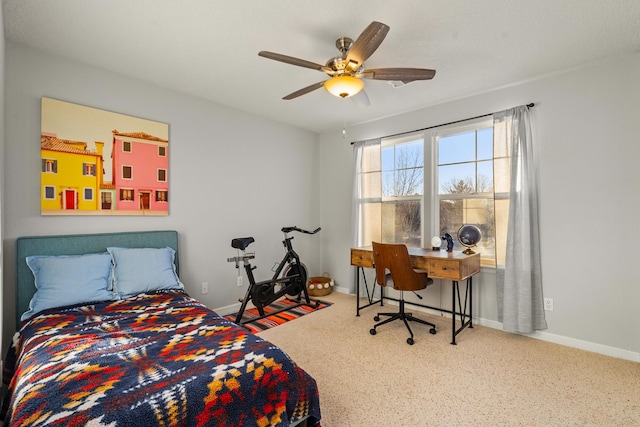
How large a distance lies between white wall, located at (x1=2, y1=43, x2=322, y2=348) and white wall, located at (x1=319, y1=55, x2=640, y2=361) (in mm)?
2118

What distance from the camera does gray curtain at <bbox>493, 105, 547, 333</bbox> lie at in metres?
2.90

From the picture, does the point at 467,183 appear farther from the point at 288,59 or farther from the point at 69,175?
the point at 69,175

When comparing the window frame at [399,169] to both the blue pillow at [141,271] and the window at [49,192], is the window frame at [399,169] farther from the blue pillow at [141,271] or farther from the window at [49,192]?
the window at [49,192]

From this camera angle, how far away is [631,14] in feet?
6.56

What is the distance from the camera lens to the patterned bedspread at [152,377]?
3.76 ft

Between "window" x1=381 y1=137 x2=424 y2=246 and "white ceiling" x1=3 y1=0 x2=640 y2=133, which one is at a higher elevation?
"white ceiling" x1=3 y1=0 x2=640 y2=133

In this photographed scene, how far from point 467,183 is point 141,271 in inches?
139

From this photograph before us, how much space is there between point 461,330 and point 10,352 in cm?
374

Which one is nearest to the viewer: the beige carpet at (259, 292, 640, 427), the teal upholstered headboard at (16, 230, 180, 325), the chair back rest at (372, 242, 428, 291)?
the beige carpet at (259, 292, 640, 427)

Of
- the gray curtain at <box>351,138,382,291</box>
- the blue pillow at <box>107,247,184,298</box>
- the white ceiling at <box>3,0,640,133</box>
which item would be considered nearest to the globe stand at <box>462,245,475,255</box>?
the gray curtain at <box>351,138,382,291</box>

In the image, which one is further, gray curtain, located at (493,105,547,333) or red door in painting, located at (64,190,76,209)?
gray curtain, located at (493,105,547,333)

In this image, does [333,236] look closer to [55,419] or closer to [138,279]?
[138,279]

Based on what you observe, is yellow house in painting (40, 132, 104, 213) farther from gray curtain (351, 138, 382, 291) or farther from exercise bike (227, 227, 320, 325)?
gray curtain (351, 138, 382, 291)

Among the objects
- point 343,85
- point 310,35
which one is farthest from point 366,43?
point 310,35
